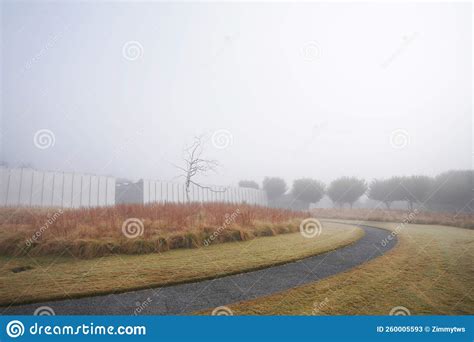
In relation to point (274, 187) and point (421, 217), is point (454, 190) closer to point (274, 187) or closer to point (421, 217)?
point (421, 217)

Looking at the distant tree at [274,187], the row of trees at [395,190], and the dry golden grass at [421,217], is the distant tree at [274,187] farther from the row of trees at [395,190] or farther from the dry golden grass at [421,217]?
the dry golden grass at [421,217]

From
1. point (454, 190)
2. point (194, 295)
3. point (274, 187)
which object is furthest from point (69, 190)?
point (454, 190)

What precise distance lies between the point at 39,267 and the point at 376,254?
24.1ft

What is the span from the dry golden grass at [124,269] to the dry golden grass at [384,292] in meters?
1.30

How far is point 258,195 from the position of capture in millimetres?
28297

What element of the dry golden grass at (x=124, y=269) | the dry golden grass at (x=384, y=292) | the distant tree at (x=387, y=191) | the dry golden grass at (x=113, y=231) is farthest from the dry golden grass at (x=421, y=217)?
the dry golden grass at (x=124, y=269)

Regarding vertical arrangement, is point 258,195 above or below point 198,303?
above

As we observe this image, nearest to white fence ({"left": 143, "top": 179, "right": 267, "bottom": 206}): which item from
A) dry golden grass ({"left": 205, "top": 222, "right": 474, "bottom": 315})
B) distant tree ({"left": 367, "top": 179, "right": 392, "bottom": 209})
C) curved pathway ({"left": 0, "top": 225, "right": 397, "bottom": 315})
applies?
curved pathway ({"left": 0, "top": 225, "right": 397, "bottom": 315})

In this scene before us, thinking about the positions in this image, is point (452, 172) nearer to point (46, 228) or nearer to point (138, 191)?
point (138, 191)

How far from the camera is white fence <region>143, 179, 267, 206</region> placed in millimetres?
15758

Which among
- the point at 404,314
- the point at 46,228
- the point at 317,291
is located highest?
the point at 46,228

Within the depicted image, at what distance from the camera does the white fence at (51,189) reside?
36.8ft

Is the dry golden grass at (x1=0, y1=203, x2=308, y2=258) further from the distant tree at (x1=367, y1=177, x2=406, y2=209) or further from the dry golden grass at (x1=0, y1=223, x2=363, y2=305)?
the distant tree at (x1=367, y1=177, x2=406, y2=209)

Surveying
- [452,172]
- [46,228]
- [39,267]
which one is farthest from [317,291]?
[452,172]
